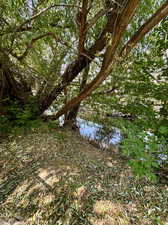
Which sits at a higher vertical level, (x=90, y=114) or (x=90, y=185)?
(x=90, y=114)

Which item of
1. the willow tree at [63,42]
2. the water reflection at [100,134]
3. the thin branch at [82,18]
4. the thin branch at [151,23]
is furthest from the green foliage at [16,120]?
the thin branch at [151,23]

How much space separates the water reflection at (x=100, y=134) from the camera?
2.84 m

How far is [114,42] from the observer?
1246 mm

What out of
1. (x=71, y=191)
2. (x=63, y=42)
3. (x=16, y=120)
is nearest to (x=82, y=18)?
(x=63, y=42)

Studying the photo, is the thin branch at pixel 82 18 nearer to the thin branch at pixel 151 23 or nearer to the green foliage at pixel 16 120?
the thin branch at pixel 151 23

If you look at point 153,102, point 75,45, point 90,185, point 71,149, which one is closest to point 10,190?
point 90,185

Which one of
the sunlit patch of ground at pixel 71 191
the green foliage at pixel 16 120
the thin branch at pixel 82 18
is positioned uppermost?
the thin branch at pixel 82 18

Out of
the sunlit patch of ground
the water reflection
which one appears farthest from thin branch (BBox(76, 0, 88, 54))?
the water reflection

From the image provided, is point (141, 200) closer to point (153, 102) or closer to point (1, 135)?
point (153, 102)

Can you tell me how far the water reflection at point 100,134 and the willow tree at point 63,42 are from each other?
1.52 feet

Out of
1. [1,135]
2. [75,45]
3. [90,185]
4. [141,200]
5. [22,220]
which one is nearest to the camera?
[22,220]

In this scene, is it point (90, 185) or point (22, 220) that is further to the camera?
point (90, 185)

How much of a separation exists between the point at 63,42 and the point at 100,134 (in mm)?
1935

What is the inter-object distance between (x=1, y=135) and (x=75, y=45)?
185 centimetres
